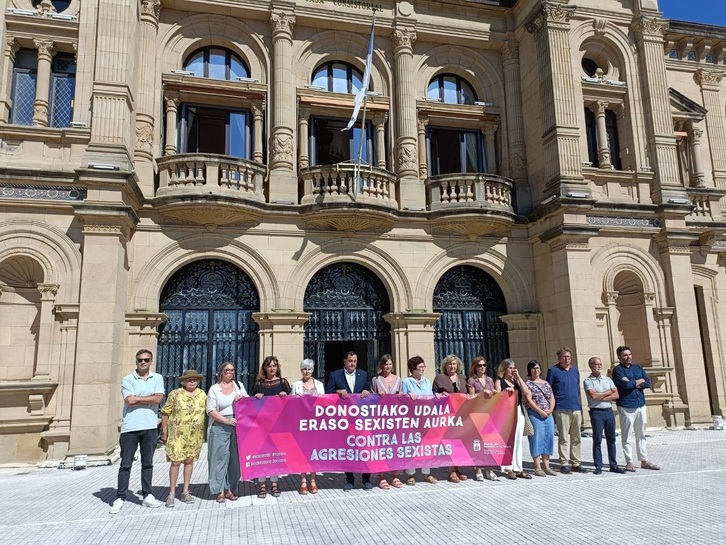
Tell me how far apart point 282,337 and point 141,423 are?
5.68 meters

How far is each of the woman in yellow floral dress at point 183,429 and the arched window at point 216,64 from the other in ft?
32.1

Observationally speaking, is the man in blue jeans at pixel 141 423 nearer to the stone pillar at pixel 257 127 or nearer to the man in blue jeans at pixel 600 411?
the man in blue jeans at pixel 600 411

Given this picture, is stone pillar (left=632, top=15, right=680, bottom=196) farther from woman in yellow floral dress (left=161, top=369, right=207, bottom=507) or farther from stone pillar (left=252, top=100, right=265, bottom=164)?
woman in yellow floral dress (left=161, top=369, right=207, bottom=507)

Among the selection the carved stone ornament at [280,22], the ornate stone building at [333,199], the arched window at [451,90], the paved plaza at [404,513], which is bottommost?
the paved plaza at [404,513]

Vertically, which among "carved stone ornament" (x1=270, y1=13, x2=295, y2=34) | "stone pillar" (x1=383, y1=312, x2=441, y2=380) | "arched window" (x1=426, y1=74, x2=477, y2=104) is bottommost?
"stone pillar" (x1=383, y1=312, x2=441, y2=380)

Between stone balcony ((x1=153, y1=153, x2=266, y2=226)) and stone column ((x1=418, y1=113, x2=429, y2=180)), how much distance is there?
185 inches

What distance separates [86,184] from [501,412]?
931 cm

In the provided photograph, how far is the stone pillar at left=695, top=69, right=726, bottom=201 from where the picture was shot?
17391 mm

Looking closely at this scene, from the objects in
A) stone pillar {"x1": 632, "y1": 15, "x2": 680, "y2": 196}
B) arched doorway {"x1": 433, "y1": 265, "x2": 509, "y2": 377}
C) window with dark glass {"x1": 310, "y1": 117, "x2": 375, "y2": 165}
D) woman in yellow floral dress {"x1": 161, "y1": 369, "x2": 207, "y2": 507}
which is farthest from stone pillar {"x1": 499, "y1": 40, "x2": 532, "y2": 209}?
woman in yellow floral dress {"x1": 161, "y1": 369, "x2": 207, "y2": 507}

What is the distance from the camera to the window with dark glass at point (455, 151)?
50.9ft

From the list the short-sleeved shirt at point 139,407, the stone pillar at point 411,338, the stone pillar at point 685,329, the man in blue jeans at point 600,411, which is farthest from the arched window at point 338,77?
the short-sleeved shirt at point 139,407

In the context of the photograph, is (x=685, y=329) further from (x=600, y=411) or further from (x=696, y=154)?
(x=600, y=411)

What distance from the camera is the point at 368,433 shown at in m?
8.01

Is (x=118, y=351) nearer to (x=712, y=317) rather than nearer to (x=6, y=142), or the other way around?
(x=6, y=142)
